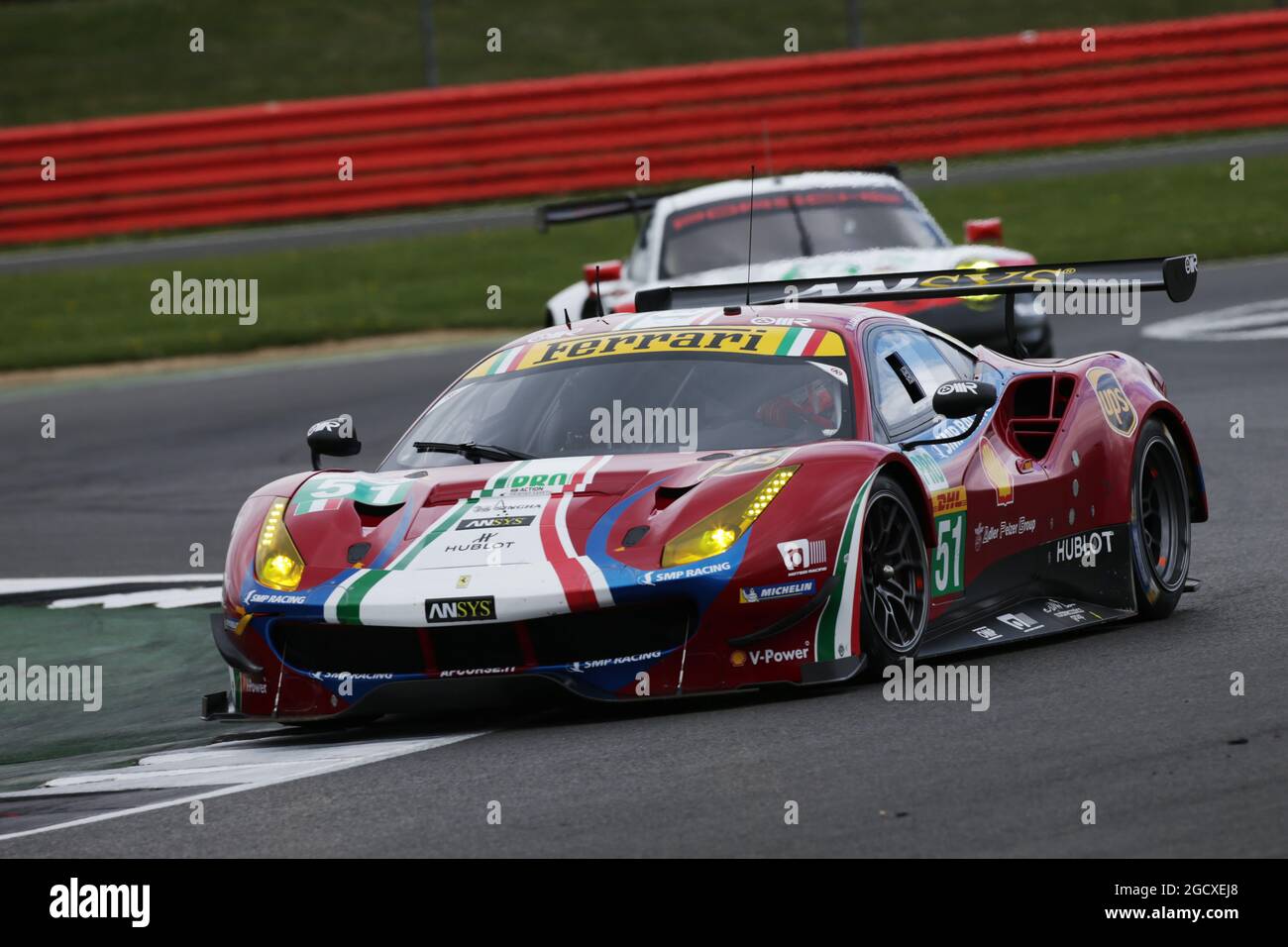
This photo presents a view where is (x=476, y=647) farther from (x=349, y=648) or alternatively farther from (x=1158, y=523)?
(x=1158, y=523)

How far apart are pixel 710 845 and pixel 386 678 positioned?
6.14 feet

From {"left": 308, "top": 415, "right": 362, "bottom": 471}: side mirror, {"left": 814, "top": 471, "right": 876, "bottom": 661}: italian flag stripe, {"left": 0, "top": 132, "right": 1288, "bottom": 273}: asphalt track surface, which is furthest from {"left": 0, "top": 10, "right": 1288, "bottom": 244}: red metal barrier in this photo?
{"left": 814, "top": 471, "right": 876, "bottom": 661}: italian flag stripe

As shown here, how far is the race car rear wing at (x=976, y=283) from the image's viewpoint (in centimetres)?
838

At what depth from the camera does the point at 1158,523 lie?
28.8 feet

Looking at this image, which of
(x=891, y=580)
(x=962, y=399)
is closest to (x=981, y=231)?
(x=962, y=399)

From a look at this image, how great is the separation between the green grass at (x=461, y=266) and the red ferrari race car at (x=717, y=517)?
447 inches

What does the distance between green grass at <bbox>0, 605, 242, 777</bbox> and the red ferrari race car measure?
0.60 m

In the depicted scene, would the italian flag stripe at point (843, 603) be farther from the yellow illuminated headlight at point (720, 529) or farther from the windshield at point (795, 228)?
the windshield at point (795, 228)

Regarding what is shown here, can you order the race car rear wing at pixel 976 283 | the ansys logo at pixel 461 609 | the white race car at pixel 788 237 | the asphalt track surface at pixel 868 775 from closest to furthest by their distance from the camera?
the asphalt track surface at pixel 868 775 < the ansys logo at pixel 461 609 < the race car rear wing at pixel 976 283 < the white race car at pixel 788 237

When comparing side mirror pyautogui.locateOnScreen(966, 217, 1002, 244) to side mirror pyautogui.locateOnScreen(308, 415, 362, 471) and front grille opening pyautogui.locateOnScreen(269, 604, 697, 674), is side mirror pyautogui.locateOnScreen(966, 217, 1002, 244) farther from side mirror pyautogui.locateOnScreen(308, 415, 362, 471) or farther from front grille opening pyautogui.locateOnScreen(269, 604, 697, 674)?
front grille opening pyautogui.locateOnScreen(269, 604, 697, 674)

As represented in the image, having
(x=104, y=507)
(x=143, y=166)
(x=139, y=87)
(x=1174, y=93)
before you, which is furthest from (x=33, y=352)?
(x=139, y=87)

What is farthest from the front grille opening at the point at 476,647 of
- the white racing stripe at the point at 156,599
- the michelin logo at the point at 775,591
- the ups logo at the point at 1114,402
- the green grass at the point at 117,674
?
the white racing stripe at the point at 156,599

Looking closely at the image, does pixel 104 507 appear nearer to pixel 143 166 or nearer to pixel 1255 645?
pixel 1255 645

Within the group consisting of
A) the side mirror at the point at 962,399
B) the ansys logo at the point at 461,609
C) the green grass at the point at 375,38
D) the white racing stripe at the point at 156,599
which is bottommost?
the white racing stripe at the point at 156,599
